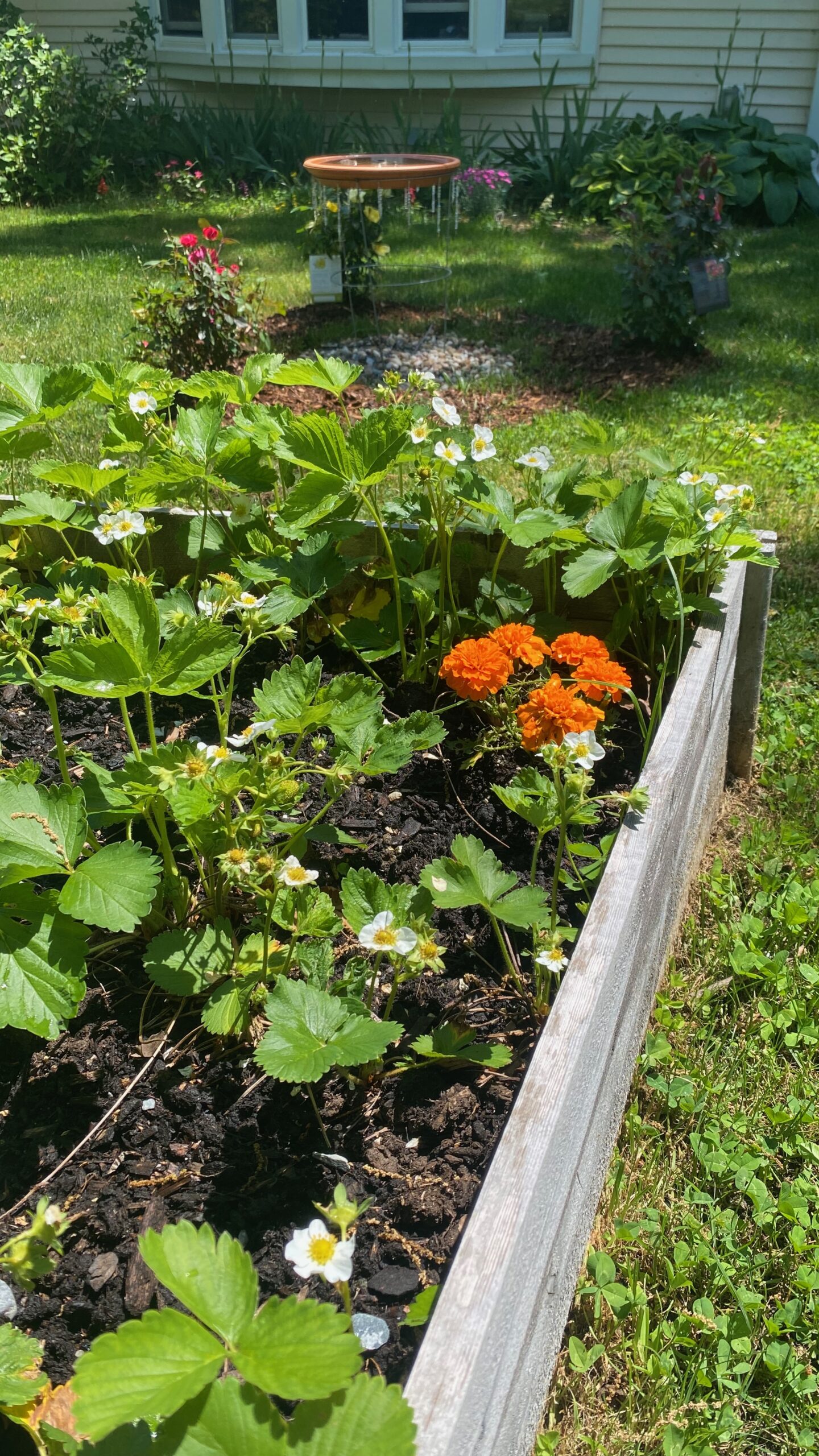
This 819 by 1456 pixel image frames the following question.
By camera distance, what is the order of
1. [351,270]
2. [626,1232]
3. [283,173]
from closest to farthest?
[626,1232] → [351,270] → [283,173]

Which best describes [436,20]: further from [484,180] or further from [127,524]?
[127,524]

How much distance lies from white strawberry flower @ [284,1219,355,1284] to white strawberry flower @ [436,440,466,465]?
1.19 meters

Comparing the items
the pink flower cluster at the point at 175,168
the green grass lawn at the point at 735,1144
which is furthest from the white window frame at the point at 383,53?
the green grass lawn at the point at 735,1144

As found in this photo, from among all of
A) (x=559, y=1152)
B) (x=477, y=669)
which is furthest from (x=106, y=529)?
(x=559, y=1152)

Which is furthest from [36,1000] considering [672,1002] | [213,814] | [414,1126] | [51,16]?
[51,16]

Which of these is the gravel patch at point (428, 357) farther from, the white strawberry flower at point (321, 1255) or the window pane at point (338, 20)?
the window pane at point (338, 20)

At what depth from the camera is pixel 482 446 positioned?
1811 millimetres

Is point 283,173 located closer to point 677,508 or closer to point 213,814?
point 677,508

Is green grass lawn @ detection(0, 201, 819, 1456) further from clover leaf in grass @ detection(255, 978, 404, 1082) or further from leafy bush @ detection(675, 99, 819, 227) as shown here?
leafy bush @ detection(675, 99, 819, 227)

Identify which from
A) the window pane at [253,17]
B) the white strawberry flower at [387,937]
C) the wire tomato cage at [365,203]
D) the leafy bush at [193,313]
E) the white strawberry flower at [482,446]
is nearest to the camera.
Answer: the white strawberry flower at [387,937]

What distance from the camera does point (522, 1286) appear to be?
967 millimetres

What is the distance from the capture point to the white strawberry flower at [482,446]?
1.80 meters

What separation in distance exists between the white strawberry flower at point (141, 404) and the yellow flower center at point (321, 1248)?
62.5 inches

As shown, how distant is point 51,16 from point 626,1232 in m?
11.0
